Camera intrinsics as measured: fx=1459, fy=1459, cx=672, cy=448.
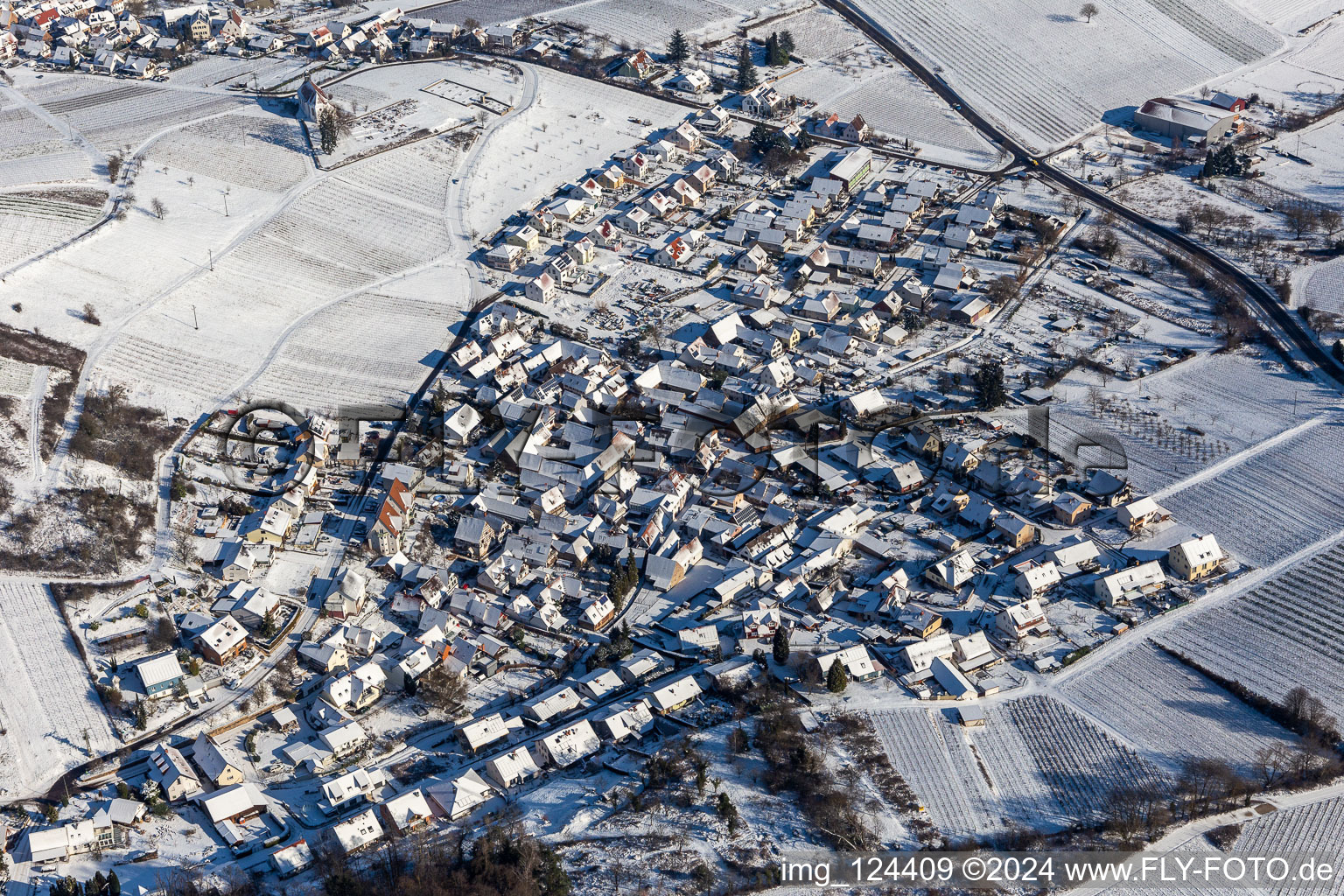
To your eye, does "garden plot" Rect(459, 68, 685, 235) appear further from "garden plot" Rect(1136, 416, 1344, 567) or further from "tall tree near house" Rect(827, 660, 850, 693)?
"garden plot" Rect(1136, 416, 1344, 567)

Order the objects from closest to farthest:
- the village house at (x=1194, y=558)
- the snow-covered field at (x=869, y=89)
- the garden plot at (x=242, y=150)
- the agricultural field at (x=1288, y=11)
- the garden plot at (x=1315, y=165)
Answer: the village house at (x=1194, y=558), the garden plot at (x=242, y=150), the garden plot at (x=1315, y=165), the snow-covered field at (x=869, y=89), the agricultural field at (x=1288, y=11)

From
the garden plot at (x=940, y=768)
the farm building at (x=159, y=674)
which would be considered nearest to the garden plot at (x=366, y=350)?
the farm building at (x=159, y=674)

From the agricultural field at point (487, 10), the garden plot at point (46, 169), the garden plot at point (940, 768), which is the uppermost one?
the agricultural field at point (487, 10)

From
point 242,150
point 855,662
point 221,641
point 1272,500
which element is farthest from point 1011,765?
point 242,150

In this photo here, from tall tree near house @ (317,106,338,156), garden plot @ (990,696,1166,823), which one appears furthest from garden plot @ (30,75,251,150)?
garden plot @ (990,696,1166,823)

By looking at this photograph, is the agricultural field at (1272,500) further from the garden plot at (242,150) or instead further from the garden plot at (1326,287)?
the garden plot at (242,150)
